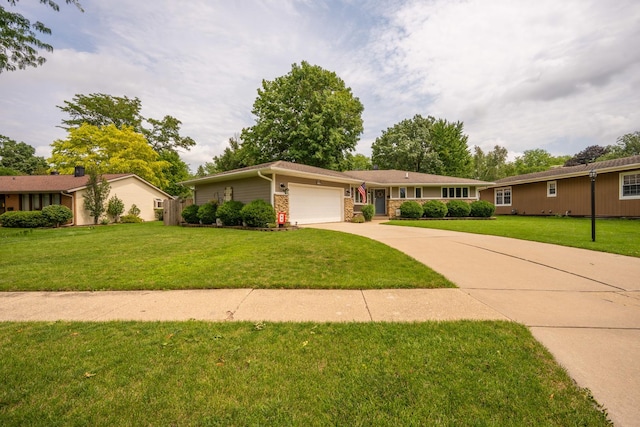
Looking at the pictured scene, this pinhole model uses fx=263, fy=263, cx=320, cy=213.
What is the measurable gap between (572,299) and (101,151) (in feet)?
112

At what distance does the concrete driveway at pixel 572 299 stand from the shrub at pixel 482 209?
1294 centimetres

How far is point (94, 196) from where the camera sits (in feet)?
63.5

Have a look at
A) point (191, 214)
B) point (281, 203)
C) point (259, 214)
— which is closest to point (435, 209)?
point (281, 203)

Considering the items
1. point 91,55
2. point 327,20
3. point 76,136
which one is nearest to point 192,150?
point 76,136

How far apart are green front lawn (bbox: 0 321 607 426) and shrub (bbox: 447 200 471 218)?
18.6 m

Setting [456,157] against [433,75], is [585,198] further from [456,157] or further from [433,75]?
[456,157]

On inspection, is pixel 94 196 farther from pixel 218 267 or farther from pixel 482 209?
pixel 482 209

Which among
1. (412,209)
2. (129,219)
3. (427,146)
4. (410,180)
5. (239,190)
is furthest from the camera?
(427,146)

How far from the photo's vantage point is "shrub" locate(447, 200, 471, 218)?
19.5 metres

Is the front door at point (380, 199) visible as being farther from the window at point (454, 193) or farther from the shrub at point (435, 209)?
the window at point (454, 193)

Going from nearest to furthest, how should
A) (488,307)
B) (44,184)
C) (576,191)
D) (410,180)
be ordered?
(488,307) → (576,191) → (44,184) → (410,180)

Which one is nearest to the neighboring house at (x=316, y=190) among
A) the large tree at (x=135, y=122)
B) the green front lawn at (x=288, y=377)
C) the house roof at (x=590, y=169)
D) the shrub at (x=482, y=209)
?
the shrub at (x=482, y=209)

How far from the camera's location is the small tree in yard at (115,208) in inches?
805

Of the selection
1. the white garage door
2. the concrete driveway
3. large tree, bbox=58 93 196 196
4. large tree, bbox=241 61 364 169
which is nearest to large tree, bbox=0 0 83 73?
the white garage door
